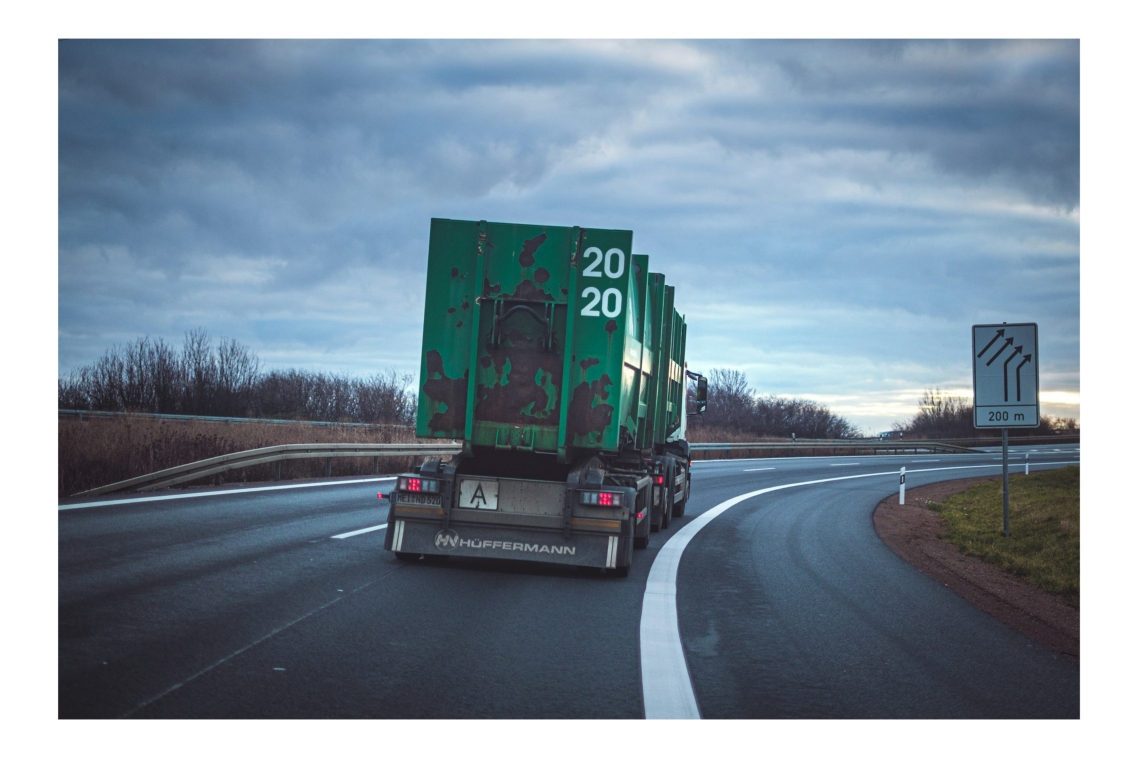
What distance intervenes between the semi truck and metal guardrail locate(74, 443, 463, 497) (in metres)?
2.85

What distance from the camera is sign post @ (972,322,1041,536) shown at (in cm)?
1345

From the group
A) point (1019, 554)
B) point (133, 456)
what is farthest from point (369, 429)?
point (1019, 554)

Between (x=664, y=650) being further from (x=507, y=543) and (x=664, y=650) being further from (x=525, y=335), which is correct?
(x=525, y=335)

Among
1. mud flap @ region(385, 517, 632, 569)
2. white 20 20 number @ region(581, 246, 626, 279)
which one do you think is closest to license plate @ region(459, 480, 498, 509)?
mud flap @ region(385, 517, 632, 569)

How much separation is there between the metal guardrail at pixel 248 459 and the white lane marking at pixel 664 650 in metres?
3.75

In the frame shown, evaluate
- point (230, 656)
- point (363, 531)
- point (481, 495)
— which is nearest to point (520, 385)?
point (481, 495)

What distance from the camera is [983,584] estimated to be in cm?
998

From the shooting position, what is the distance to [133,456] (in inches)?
599

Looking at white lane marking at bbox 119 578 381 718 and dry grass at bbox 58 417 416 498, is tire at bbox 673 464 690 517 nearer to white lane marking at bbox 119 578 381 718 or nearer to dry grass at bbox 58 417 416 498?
dry grass at bbox 58 417 416 498

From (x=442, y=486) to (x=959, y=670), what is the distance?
5232mm

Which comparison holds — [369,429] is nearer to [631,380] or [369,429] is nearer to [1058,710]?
[631,380]

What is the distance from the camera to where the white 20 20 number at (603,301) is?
9.22m

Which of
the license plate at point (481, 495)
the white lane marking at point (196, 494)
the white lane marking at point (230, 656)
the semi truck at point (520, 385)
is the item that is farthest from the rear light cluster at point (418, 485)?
the white lane marking at point (196, 494)

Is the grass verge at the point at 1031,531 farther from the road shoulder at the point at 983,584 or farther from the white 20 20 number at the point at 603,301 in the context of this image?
the white 20 20 number at the point at 603,301
